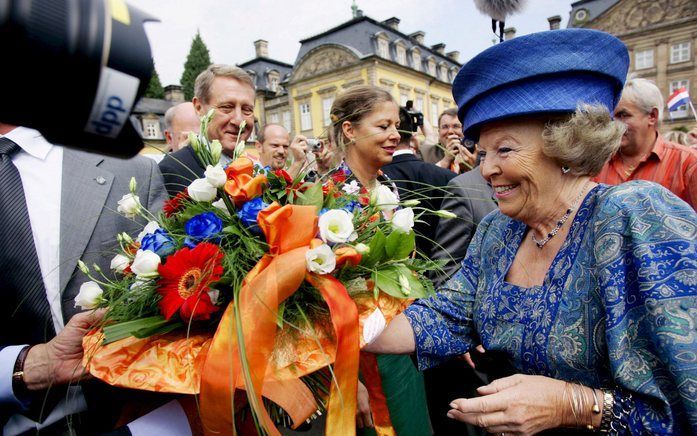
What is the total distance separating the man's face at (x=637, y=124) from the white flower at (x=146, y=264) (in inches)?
123

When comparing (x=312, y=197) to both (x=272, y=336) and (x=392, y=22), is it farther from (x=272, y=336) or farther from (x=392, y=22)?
(x=392, y=22)

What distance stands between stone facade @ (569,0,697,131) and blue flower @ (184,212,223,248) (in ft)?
119

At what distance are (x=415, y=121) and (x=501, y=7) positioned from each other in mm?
1793

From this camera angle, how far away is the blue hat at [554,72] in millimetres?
1359

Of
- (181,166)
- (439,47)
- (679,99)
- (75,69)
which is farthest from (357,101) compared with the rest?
(439,47)

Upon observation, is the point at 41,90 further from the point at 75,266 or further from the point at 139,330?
the point at 75,266

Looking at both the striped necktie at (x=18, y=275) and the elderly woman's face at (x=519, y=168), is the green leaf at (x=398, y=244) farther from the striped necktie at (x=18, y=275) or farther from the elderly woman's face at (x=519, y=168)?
the striped necktie at (x=18, y=275)

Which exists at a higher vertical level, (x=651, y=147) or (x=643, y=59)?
(x=643, y=59)

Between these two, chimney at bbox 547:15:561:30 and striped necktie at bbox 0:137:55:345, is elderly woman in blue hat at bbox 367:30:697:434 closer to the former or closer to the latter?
striped necktie at bbox 0:137:55:345

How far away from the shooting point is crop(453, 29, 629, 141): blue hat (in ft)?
4.46

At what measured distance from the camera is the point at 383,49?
31.8 metres

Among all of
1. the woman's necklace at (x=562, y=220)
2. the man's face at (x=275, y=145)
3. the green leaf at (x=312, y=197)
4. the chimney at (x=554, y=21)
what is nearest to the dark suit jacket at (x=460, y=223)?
the woman's necklace at (x=562, y=220)

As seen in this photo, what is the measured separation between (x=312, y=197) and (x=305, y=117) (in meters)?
33.0

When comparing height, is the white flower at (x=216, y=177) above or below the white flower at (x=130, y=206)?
above
